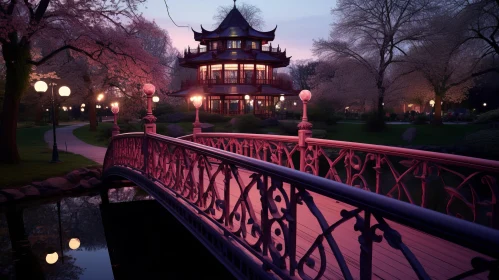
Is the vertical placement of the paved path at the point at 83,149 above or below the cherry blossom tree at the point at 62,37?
below

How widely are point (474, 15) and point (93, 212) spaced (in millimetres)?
23852

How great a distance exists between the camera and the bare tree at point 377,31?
28672 mm

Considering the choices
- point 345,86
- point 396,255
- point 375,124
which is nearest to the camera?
point 396,255

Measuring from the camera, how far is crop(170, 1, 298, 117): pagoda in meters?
38.6

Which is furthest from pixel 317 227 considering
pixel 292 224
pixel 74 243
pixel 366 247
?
pixel 74 243

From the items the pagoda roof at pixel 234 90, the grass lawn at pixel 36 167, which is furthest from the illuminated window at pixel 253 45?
the grass lawn at pixel 36 167

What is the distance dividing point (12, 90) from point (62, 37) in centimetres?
298

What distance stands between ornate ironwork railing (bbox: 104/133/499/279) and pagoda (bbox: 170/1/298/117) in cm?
3134

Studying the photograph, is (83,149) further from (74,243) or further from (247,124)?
(74,243)

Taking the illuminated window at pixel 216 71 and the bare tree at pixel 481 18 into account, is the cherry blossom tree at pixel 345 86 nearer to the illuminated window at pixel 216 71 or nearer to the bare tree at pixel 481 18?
the bare tree at pixel 481 18

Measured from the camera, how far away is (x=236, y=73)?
1587 inches

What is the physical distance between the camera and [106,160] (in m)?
12.7

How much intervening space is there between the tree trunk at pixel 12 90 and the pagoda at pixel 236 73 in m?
23.5

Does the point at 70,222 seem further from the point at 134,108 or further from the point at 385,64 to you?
the point at 385,64
